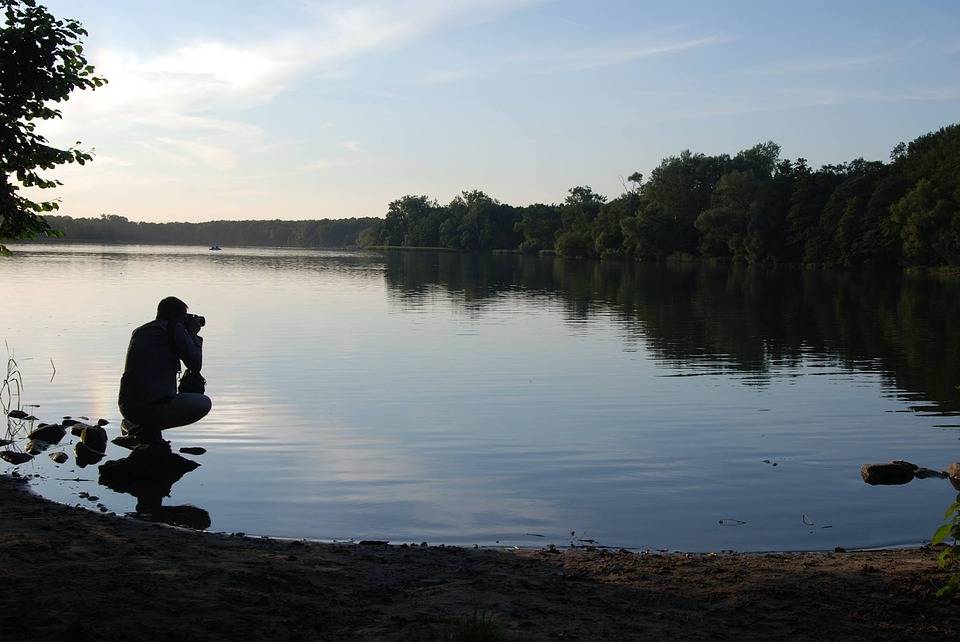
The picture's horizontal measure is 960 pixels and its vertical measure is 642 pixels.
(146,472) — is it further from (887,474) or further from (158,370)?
(887,474)

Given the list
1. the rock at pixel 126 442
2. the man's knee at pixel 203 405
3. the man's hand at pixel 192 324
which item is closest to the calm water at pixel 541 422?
the rock at pixel 126 442

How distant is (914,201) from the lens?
281 feet

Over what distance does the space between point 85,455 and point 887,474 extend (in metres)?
10.2

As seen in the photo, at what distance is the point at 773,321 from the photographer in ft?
117

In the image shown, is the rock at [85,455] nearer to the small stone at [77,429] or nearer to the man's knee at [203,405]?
the small stone at [77,429]

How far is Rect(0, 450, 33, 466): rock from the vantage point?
11422mm

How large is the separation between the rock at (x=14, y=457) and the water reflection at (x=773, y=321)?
14.3 m

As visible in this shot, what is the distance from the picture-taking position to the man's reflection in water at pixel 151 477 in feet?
31.5

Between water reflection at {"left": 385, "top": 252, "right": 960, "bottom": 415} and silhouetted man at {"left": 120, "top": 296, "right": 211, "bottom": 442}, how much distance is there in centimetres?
1318

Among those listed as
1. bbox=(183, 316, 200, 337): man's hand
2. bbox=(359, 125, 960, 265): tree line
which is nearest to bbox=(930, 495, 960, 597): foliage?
bbox=(183, 316, 200, 337): man's hand

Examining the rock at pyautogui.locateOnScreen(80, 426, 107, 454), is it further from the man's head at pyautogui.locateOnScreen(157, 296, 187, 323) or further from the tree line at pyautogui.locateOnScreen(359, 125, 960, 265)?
the tree line at pyautogui.locateOnScreen(359, 125, 960, 265)

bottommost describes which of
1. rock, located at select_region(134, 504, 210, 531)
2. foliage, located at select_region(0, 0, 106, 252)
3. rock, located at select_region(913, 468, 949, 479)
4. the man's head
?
rock, located at select_region(913, 468, 949, 479)

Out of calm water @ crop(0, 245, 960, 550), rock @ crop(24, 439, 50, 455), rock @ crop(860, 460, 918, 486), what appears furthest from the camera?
rock @ crop(24, 439, 50, 455)

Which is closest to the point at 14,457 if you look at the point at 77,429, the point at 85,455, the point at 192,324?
the point at 85,455
